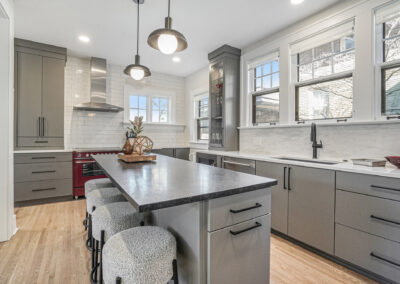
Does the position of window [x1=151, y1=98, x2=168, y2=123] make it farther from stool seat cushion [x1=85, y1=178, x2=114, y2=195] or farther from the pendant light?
the pendant light

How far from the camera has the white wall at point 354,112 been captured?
7.09 feet

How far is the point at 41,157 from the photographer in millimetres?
3615

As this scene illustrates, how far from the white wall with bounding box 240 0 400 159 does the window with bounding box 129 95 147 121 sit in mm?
2981

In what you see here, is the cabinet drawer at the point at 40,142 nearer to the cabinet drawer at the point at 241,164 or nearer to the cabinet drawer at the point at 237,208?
the cabinet drawer at the point at 241,164

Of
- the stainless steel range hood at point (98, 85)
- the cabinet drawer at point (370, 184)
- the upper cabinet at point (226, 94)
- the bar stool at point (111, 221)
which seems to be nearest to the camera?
the bar stool at point (111, 221)

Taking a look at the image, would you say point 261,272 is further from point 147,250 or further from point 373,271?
point 373,271

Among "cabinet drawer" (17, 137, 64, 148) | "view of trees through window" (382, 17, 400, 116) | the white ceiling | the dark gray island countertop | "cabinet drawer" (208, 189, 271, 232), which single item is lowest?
"cabinet drawer" (208, 189, 271, 232)

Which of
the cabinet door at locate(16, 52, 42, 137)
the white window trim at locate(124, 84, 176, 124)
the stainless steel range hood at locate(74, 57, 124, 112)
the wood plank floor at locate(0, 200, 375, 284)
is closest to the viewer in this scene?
the wood plank floor at locate(0, 200, 375, 284)

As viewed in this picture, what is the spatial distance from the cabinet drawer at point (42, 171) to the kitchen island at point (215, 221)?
10.1ft

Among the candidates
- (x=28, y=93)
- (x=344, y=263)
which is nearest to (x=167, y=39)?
(x=344, y=263)

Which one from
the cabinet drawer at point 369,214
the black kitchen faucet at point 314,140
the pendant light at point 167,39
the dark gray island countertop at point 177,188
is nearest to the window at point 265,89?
the black kitchen faucet at point 314,140

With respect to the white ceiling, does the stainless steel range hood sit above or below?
below

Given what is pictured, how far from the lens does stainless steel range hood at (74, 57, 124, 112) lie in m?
4.28

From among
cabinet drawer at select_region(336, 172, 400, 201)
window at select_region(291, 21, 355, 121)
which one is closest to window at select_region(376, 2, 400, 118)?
window at select_region(291, 21, 355, 121)
